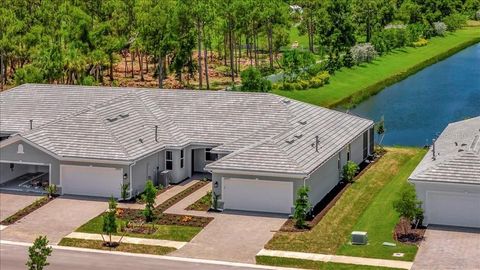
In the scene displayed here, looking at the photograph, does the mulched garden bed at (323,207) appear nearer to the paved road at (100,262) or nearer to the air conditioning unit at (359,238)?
the air conditioning unit at (359,238)

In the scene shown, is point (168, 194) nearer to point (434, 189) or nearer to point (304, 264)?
point (304, 264)

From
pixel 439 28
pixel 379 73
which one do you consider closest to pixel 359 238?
pixel 379 73

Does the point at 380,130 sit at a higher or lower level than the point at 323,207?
higher

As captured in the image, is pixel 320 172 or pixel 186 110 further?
pixel 186 110

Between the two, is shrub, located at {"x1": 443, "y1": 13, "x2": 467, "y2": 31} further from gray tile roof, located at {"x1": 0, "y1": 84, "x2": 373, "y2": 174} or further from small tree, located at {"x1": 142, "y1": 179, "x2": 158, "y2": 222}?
small tree, located at {"x1": 142, "y1": 179, "x2": 158, "y2": 222}

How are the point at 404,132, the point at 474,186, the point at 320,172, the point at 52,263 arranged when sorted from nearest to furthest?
the point at 52,263 < the point at 474,186 < the point at 320,172 < the point at 404,132

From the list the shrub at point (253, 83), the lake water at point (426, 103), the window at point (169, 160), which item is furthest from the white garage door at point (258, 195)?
the shrub at point (253, 83)

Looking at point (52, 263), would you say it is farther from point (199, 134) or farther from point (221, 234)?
point (199, 134)

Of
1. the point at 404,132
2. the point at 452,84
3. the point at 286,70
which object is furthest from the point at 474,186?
the point at 452,84
